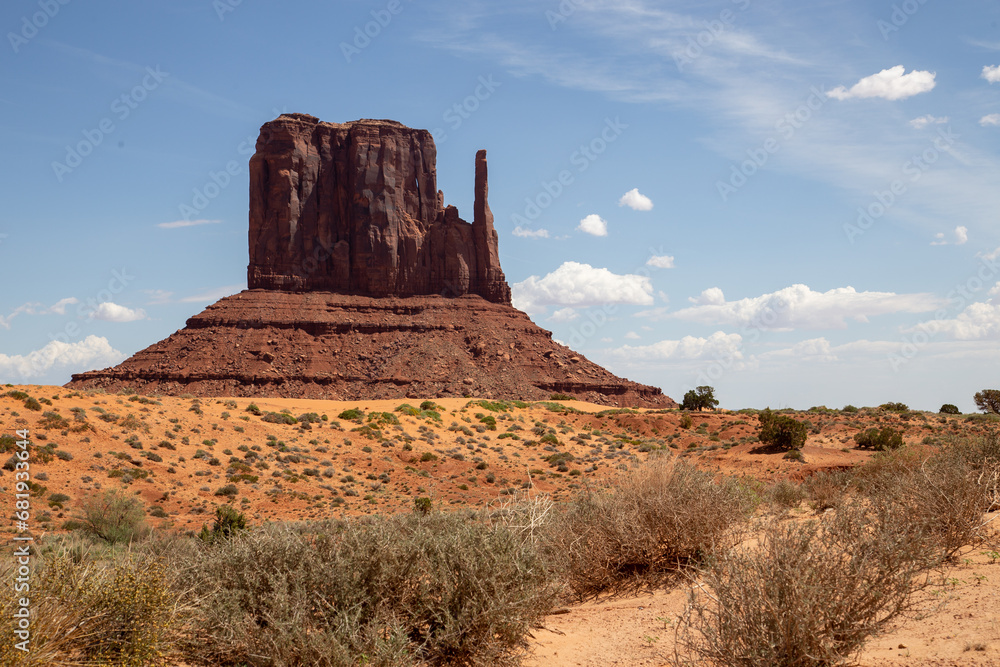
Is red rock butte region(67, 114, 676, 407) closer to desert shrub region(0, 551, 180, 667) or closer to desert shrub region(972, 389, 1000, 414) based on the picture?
desert shrub region(972, 389, 1000, 414)

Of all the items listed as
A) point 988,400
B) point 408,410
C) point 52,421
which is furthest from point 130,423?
point 988,400

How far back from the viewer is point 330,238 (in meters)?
99.7

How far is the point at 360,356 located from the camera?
81.8 meters

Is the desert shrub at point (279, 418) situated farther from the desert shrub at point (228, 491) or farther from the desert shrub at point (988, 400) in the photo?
the desert shrub at point (988, 400)

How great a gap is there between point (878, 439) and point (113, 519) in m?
26.9

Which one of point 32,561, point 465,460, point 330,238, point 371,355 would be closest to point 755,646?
point 32,561

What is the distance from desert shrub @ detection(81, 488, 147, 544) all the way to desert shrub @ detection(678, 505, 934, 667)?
13.9 meters

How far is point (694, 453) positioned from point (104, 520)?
77.4 feet

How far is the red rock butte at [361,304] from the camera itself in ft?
249

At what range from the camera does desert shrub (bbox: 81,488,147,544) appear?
1577cm

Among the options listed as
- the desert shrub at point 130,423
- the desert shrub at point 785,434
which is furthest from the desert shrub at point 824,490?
the desert shrub at point 130,423

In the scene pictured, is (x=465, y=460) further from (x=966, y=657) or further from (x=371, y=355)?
(x=371, y=355)

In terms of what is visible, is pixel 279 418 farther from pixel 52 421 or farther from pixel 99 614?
pixel 99 614

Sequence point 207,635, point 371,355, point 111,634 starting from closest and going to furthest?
point 111,634 < point 207,635 < point 371,355
